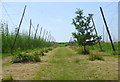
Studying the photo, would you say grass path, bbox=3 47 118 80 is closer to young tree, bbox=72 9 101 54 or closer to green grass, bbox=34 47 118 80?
green grass, bbox=34 47 118 80

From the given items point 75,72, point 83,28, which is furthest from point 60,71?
point 83,28

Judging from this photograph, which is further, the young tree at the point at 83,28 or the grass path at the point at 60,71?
the young tree at the point at 83,28

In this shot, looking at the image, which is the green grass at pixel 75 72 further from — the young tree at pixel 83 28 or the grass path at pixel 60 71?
the young tree at pixel 83 28

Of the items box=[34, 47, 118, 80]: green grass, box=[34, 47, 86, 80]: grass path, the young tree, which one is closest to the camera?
box=[34, 47, 118, 80]: green grass

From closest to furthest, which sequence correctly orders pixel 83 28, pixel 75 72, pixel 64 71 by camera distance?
pixel 75 72 < pixel 64 71 < pixel 83 28

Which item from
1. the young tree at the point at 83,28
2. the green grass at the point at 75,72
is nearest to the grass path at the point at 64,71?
the green grass at the point at 75,72

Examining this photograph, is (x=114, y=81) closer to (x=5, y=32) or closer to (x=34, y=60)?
(x=34, y=60)

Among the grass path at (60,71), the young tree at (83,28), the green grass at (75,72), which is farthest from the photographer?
the young tree at (83,28)

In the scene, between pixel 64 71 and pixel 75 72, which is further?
pixel 64 71

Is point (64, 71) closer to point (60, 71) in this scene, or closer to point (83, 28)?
point (60, 71)

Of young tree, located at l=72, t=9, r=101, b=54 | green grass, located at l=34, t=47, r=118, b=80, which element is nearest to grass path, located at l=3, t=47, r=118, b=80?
green grass, located at l=34, t=47, r=118, b=80

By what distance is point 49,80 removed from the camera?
656 centimetres

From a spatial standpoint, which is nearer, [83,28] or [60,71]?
[60,71]

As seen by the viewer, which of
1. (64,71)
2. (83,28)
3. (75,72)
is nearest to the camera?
(75,72)
